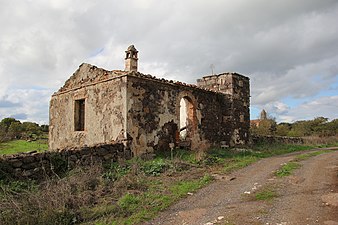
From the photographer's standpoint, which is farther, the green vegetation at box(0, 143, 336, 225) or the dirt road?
the green vegetation at box(0, 143, 336, 225)

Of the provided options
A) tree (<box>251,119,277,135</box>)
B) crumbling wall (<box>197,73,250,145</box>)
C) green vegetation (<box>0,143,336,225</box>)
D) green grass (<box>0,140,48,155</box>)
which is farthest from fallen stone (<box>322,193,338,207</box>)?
tree (<box>251,119,277,135</box>)

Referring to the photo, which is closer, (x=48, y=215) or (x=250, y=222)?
(x=250, y=222)

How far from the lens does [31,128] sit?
25500mm

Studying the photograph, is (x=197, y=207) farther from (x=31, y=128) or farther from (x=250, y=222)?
(x=31, y=128)

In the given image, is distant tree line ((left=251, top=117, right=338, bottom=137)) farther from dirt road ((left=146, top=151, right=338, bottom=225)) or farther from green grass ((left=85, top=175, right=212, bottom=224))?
green grass ((left=85, top=175, right=212, bottom=224))

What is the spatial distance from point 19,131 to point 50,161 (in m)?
19.2

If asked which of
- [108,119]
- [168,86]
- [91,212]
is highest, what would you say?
[168,86]

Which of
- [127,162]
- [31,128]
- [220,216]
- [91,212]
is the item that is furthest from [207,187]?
[31,128]

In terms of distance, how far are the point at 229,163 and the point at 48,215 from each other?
21.6 ft

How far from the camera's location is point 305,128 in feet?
104

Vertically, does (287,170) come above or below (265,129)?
below

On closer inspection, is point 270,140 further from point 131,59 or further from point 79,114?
point 79,114

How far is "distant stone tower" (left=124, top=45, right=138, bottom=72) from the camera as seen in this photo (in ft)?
38.0

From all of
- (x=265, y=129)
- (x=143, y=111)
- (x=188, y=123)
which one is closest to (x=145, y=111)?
(x=143, y=111)
